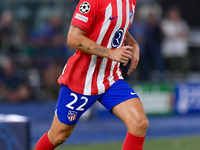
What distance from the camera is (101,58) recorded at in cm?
512

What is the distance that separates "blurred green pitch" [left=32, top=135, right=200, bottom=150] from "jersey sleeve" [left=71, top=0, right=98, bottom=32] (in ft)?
11.8

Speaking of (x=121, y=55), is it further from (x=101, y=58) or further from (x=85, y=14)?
(x=85, y=14)

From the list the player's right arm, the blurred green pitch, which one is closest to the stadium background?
the blurred green pitch

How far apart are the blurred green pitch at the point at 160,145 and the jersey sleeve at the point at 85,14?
358 centimetres

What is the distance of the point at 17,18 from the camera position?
11.3 meters

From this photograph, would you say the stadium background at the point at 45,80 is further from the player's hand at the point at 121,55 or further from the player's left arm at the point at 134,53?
the player's hand at the point at 121,55

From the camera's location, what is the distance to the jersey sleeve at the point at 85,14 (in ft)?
15.8

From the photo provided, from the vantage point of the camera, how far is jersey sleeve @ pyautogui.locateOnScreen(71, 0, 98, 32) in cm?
480

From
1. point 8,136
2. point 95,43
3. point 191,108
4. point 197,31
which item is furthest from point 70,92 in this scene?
point 197,31

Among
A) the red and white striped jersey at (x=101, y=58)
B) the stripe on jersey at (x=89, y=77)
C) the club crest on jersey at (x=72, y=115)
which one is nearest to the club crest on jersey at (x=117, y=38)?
the red and white striped jersey at (x=101, y=58)

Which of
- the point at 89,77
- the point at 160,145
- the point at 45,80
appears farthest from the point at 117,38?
the point at 45,80

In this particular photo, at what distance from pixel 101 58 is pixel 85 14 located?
537mm

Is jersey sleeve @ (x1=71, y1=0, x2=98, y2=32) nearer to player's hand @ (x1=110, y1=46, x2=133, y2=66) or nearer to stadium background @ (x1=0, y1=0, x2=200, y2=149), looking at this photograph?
player's hand @ (x1=110, y1=46, x2=133, y2=66)

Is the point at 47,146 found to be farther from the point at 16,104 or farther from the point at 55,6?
the point at 55,6
